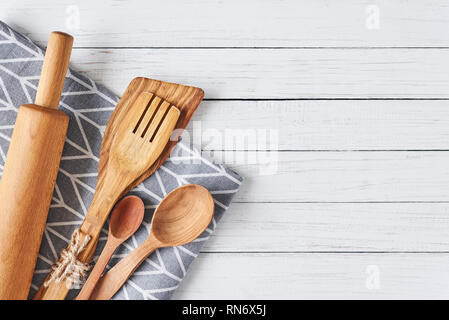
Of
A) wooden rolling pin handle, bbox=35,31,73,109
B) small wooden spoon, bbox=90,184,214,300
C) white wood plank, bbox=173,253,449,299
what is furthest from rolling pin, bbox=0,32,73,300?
white wood plank, bbox=173,253,449,299

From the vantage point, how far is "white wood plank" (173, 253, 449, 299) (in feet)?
2.10

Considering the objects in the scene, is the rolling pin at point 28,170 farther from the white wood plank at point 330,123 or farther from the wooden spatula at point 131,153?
the white wood plank at point 330,123

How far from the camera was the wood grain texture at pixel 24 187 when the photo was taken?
1.79ft

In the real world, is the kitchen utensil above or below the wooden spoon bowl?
above

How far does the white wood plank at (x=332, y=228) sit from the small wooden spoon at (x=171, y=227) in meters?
0.06

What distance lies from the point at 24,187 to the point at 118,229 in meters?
0.13

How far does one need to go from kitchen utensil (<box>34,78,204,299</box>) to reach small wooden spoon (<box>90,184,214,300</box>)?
5 cm

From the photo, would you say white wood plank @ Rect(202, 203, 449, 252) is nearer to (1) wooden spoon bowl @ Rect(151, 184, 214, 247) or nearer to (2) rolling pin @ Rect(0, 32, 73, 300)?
(1) wooden spoon bowl @ Rect(151, 184, 214, 247)

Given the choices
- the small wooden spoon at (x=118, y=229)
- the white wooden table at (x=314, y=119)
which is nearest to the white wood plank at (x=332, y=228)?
the white wooden table at (x=314, y=119)

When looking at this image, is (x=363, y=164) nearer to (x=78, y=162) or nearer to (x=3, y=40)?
(x=78, y=162)

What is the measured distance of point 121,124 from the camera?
60 centimetres

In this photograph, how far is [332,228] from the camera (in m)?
0.64
